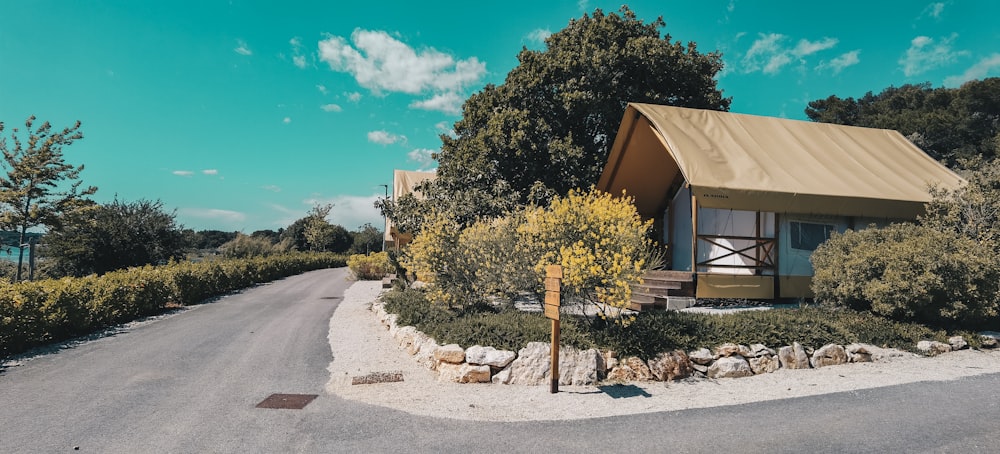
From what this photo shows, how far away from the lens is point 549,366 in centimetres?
750

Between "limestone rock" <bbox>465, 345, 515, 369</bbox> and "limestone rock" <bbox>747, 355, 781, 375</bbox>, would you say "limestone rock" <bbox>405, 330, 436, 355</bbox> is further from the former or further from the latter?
"limestone rock" <bbox>747, 355, 781, 375</bbox>

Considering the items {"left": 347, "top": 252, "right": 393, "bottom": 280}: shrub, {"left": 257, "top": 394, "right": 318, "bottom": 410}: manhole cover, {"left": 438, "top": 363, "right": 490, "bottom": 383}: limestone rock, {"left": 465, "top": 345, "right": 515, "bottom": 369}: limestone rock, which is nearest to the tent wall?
{"left": 465, "top": 345, "right": 515, "bottom": 369}: limestone rock

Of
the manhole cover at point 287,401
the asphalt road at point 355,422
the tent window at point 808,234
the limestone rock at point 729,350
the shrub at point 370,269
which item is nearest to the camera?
the asphalt road at point 355,422

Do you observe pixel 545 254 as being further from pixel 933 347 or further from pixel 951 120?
pixel 951 120

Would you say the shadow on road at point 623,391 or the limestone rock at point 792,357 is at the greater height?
the limestone rock at point 792,357

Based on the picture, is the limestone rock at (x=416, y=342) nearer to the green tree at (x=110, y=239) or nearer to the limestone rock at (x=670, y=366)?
the limestone rock at (x=670, y=366)

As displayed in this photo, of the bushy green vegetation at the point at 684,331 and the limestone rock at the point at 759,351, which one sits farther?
the limestone rock at the point at 759,351

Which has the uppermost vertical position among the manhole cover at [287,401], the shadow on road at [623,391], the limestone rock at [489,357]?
the limestone rock at [489,357]

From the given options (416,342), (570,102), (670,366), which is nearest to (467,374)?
(416,342)

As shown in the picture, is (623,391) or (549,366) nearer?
(623,391)

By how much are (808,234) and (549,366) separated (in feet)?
31.8

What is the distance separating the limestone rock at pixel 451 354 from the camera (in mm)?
7711

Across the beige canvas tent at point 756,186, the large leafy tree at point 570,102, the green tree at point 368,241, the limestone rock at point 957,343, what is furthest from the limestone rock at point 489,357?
the green tree at point 368,241

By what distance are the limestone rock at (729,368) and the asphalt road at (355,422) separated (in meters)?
1.33
